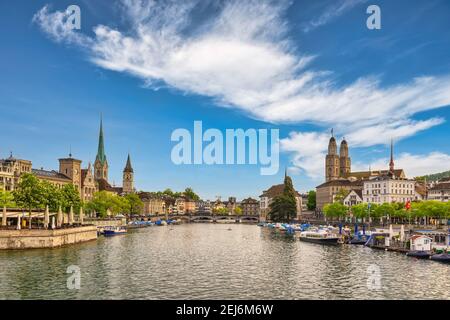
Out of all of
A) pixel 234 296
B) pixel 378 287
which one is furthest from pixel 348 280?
pixel 234 296

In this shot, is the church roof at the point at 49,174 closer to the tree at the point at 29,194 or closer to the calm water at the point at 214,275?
the tree at the point at 29,194

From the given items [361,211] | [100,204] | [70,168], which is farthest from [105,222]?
[361,211]

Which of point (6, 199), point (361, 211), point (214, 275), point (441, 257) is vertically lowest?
point (214, 275)

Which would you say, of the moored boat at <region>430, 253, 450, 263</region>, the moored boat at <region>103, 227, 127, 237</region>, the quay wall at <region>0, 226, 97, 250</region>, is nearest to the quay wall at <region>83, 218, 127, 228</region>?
the moored boat at <region>103, 227, 127, 237</region>

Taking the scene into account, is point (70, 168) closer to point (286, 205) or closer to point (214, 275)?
point (286, 205)

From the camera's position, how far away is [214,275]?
156ft

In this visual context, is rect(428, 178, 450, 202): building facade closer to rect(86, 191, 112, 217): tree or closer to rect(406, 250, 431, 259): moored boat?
rect(406, 250, 431, 259): moored boat

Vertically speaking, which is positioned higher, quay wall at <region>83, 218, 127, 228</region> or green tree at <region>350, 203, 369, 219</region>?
green tree at <region>350, 203, 369, 219</region>

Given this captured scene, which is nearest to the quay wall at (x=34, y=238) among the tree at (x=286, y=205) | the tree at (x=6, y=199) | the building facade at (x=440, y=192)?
the tree at (x=6, y=199)

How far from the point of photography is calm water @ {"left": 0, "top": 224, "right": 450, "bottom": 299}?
38125mm

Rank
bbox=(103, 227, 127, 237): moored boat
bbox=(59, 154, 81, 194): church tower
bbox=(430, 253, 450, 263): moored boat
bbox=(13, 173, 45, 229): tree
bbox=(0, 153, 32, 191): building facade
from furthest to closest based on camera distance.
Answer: bbox=(59, 154, 81, 194): church tower < bbox=(0, 153, 32, 191): building facade < bbox=(103, 227, 127, 237): moored boat < bbox=(13, 173, 45, 229): tree < bbox=(430, 253, 450, 263): moored boat

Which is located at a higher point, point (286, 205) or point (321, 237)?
point (286, 205)

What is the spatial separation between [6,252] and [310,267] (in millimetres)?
39333
